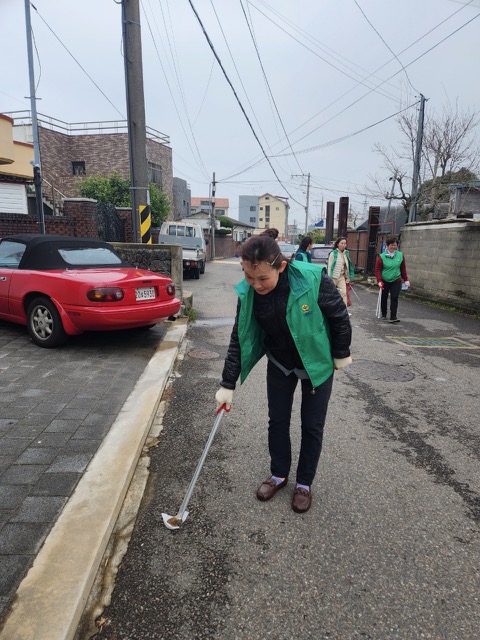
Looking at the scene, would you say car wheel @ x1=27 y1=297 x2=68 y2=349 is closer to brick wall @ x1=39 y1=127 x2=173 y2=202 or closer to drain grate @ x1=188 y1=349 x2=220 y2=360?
drain grate @ x1=188 y1=349 x2=220 y2=360

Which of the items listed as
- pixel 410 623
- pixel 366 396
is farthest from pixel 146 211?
pixel 410 623

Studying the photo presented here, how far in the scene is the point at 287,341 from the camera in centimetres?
256

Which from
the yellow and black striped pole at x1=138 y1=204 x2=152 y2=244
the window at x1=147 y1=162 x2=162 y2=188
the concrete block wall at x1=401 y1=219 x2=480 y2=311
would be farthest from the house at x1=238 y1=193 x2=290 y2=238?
the yellow and black striped pole at x1=138 y1=204 x2=152 y2=244

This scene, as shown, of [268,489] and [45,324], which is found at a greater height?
[45,324]

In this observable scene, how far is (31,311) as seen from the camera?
5.78m

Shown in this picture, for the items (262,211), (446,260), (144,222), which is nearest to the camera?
(144,222)

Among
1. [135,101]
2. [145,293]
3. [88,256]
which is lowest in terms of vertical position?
[145,293]

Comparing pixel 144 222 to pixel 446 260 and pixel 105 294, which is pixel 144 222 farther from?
pixel 446 260

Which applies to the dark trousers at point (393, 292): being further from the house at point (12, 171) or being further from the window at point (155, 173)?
the window at point (155, 173)

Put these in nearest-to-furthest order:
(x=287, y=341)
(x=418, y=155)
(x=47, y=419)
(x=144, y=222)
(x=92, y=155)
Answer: (x=287, y=341) → (x=47, y=419) → (x=144, y=222) → (x=418, y=155) → (x=92, y=155)

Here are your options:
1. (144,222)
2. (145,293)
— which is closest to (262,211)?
(144,222)

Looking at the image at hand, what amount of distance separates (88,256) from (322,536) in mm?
5130

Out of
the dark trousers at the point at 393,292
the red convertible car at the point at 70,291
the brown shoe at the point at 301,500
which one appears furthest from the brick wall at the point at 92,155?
the brown shoe at the point at 301,500

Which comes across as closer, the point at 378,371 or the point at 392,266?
the point at 378,371
